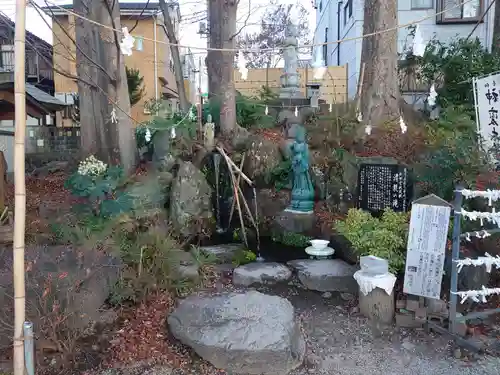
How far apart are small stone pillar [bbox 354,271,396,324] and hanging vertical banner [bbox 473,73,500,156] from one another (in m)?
2.97

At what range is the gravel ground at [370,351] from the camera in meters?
4.24

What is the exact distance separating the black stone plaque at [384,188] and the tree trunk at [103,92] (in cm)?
451

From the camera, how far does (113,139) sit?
32.7 ft

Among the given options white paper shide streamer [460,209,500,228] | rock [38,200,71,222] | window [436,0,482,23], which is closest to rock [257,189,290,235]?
rock [38,200,71,222]

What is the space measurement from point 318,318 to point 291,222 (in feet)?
10.8

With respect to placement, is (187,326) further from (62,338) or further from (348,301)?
(348,301)

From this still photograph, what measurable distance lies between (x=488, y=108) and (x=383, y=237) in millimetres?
2985

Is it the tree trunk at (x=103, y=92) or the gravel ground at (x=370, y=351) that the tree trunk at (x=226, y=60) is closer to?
the tree trunk at (x=103, y=92)

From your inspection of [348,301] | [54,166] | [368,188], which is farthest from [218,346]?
[54,166]

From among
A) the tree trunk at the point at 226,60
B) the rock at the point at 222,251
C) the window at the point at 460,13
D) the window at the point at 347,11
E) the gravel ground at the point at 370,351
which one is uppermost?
the window at the point at 347,11

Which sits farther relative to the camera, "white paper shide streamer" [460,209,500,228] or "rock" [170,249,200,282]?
"rock" [170,249,200,282]

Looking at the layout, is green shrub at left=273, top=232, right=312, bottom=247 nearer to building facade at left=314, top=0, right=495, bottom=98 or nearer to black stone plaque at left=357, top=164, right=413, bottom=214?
black stone plaque at left=357, top=164, right=413, bottom=214

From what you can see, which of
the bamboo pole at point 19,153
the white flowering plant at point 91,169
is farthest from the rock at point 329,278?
the bamboo pole at point 19,153

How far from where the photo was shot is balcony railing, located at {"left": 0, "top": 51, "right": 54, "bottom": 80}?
62.7 ft
